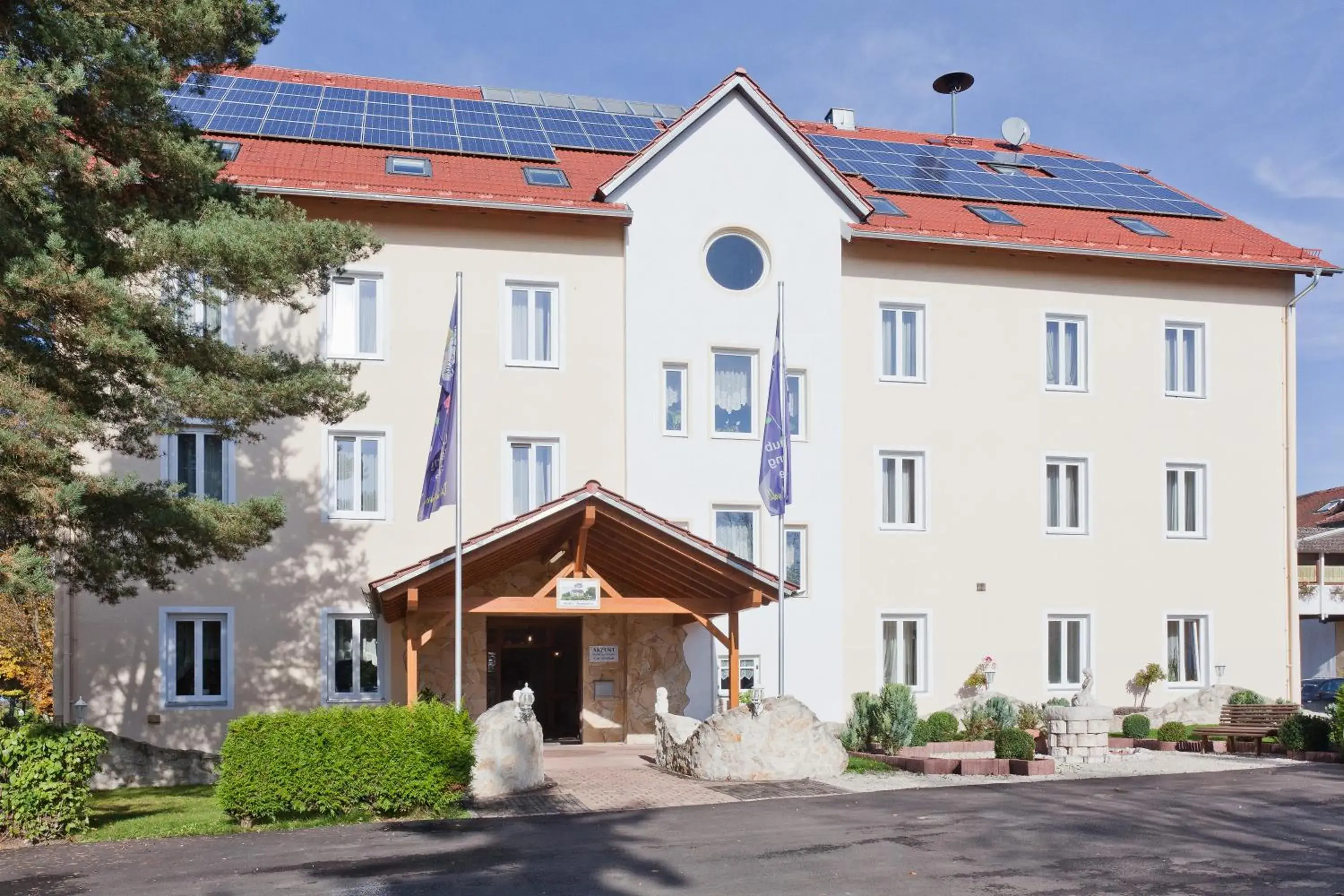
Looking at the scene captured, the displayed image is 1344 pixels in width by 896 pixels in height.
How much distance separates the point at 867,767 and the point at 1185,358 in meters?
12.2

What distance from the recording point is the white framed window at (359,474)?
72.4 ft

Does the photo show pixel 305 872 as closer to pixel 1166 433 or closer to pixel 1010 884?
pixel 1010 884

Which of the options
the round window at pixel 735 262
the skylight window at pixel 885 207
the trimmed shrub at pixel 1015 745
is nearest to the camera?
the trimmed shrub at pixel 1015 745

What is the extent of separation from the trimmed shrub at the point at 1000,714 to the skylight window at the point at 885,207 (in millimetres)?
9145

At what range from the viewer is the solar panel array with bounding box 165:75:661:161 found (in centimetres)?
2442

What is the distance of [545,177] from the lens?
24094 millimetres

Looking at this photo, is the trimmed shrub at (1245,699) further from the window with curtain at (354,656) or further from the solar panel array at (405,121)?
the solar panel array at (405,121)

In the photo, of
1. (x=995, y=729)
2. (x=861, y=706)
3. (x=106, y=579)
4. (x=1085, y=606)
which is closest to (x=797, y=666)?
(x=861, y=706)

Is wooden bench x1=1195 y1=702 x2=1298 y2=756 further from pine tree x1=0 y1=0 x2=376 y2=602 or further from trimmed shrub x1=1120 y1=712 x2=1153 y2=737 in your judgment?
pine tree x1=0 y1=0 x2=376 y2=602

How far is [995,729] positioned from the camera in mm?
22031

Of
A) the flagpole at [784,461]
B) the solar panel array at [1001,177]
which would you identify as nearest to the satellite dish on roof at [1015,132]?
the solar panel array at [1001,177]

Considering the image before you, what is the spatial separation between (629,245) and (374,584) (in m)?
7.88

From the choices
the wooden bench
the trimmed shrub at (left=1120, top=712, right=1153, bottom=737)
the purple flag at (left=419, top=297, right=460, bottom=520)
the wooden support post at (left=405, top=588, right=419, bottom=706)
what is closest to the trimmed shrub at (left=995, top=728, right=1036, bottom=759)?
the wooden bench

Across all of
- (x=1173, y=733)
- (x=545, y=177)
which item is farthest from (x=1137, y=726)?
(x=545, y=177)
